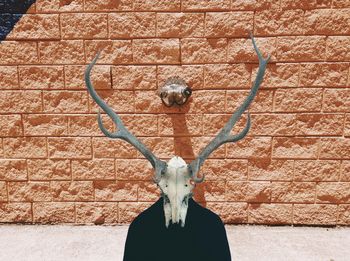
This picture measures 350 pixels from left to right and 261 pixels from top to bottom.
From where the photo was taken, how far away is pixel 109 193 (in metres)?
3.51

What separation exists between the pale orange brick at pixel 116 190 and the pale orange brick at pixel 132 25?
1366 millimetres

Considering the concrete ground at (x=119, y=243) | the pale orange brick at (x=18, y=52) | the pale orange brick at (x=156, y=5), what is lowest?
the concrete ground at (x=119, y=243)

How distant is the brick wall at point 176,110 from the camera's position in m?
3.16

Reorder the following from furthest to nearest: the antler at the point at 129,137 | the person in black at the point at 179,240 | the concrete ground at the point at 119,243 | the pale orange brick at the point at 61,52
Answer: the pale orange brick at the point at 61,52
the concrete ground at the point at 119,243
the person in black at the point at 179,240
the antler at the point at 129,137

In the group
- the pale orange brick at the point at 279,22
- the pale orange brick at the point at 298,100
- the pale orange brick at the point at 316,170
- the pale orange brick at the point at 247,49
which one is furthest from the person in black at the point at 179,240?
the pale orange brick at the point at 279,22

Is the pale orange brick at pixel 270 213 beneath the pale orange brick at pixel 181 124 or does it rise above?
beneath

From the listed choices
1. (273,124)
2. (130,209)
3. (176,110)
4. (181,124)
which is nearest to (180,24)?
(176,110)

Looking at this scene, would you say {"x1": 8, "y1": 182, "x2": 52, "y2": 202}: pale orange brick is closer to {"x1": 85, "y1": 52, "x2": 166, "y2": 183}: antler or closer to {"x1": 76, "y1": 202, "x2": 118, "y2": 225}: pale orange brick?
{"x1": 76, "y1": 202, "x2": 118, "y2": 225}: pale orange brick

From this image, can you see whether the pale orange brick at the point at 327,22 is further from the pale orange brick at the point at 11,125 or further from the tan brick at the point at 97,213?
the pale orange brick at the point at 11,125

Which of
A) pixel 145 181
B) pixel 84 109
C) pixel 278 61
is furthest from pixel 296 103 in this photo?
pixel 84 109

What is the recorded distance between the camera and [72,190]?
3516 millimetres

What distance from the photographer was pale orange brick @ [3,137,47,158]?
3.41m

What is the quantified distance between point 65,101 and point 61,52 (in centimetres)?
44

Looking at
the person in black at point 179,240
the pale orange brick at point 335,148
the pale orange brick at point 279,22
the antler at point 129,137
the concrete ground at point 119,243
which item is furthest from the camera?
the pale orange brick at point 335,148
